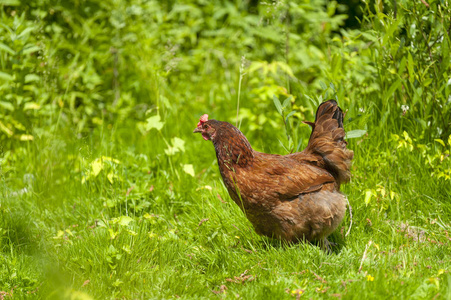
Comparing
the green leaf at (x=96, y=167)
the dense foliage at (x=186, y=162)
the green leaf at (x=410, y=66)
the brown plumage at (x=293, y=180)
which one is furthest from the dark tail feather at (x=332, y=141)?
the green leaf at (x=96, y=167)

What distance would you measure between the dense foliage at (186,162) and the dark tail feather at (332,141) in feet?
0.88

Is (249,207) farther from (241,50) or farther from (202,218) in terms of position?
(241,50)

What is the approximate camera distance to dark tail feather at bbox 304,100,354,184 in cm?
377

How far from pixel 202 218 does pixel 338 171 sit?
118cm

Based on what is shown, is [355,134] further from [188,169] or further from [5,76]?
[5,76]

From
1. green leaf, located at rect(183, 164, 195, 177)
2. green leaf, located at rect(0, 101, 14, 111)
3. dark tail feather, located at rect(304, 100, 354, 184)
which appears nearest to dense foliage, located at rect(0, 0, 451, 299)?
green leaf, located at rect(0, 101, 14, 111)

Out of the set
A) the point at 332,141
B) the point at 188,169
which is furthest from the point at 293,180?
the point at 188,169

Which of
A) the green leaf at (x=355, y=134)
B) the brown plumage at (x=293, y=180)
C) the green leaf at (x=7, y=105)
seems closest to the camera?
the brown plumage at (x=293, y=180)

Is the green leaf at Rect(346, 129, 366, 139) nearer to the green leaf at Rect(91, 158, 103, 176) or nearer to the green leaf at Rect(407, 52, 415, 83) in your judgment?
the green leaf at Rect(407, 52, 415, 83)

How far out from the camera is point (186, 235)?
4.00 meters

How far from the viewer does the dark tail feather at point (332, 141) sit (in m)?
3.77

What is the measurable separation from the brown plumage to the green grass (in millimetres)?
183

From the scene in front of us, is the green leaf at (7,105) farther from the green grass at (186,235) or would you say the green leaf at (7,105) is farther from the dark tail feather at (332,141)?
the dark tail feather at (332,141)

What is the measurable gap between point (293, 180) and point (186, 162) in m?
1.73
